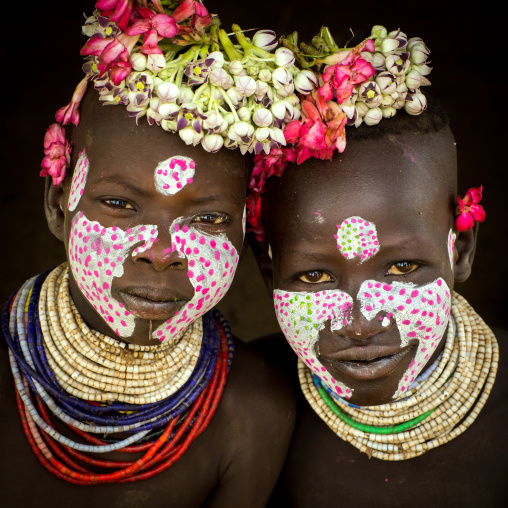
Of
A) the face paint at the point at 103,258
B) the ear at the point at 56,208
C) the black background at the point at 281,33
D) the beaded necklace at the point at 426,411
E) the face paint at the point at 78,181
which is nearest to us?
the face paint at the point at 103,258

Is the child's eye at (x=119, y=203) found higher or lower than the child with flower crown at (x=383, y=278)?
higher

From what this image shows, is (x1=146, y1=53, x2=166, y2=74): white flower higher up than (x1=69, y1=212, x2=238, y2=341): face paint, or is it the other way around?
(x1=146, y1=53, x2=166, y2=74): white flower

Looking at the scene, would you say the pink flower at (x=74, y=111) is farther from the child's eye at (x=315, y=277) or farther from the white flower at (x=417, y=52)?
the white flower at (x=417, y=52)

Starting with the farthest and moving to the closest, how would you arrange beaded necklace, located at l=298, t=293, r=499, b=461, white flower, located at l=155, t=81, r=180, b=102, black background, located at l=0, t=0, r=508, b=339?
black background, located at l=0, t=0, r=508, b=339 < beaded necklace, located at l=298, t=293, r=499, b=461 < white flower, located at l=155, t=81, r=180, b=102

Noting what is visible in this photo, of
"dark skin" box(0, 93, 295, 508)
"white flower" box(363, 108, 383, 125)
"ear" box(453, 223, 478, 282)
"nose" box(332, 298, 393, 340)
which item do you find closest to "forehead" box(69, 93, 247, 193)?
"dark skin" box(0, 93, 295, 508)

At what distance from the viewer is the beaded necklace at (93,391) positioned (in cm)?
251

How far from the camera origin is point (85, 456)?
255 centimetres

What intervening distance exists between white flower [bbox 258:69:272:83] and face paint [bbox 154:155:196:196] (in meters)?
0.36

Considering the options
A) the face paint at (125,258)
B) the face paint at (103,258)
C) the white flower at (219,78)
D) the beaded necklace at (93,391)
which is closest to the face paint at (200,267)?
the face paint at (125,258)

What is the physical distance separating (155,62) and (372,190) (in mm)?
845

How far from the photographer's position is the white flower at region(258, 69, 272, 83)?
7.47 ft

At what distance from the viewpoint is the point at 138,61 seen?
2.22m

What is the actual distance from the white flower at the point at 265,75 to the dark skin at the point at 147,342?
281mm

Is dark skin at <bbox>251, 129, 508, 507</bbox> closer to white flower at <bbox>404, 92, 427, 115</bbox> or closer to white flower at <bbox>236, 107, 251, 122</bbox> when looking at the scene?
white flower at <bbox>404, 92, 427, 115</bbox>
